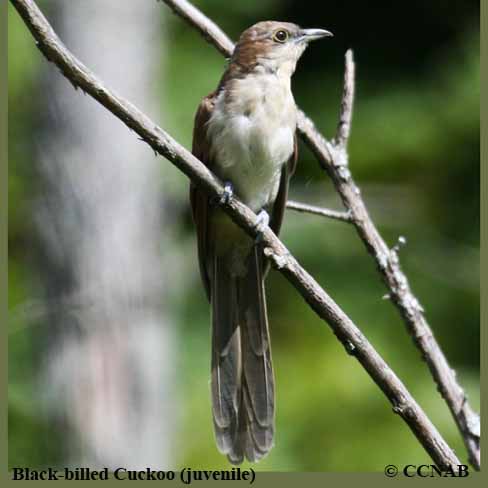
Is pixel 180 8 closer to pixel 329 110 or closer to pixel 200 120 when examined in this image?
pixel 200 120

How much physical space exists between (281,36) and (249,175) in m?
0.69

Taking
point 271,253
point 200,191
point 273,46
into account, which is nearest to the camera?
point 271,253

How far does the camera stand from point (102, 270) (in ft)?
22.7

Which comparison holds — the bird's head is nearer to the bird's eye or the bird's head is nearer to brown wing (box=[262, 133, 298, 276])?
the bird's eye

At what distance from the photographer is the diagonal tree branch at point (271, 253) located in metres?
3.00

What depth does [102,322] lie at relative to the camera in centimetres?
692

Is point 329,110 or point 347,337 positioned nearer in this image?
point 347,337

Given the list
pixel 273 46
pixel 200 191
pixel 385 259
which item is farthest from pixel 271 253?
pixel 273 46

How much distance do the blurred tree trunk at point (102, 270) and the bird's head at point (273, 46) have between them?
2.72m

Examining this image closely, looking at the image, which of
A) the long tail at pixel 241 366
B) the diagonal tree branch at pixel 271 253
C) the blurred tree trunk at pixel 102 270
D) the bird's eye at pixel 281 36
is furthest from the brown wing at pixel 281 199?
the blurred tree trunk at pixel 102 270

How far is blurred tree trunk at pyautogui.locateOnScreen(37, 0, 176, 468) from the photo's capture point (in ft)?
22.3

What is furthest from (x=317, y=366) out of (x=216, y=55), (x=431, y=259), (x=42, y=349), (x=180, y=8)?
(x=180, y=8)

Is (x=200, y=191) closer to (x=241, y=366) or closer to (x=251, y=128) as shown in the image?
(x=251, y=128)

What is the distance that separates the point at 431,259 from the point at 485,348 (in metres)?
2.65
